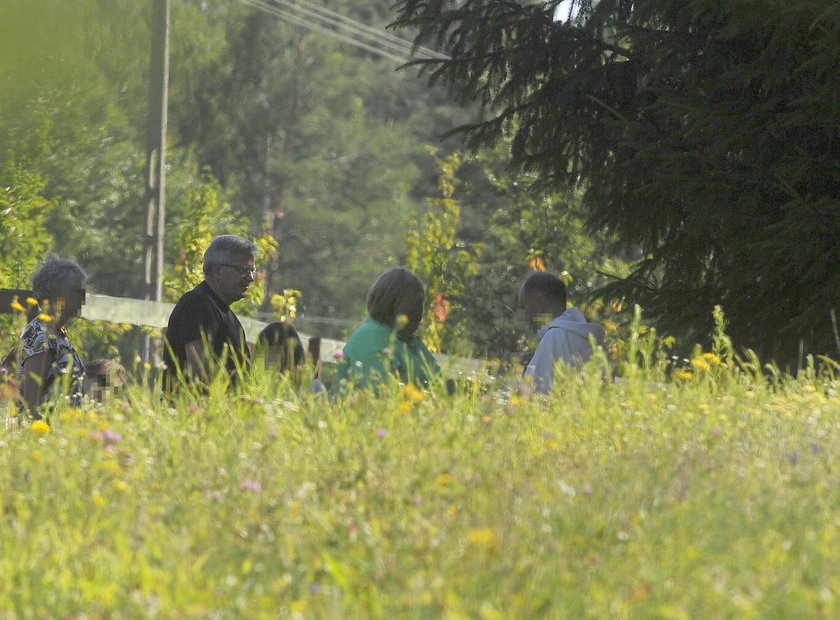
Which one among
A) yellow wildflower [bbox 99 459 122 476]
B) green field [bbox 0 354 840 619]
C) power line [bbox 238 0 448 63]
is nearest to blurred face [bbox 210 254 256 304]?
green field [bbox 0 354 840 619]

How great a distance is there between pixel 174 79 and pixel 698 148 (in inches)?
1315

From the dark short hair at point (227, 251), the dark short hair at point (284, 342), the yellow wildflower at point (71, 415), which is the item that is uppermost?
the dark short hair at point (227, 251)

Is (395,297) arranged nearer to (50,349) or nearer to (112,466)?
(50,349)

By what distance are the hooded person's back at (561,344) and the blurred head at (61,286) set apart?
2115mm

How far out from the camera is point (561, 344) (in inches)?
256

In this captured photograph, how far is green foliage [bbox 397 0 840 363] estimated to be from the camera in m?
7.39

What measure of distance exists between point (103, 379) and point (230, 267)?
100cm

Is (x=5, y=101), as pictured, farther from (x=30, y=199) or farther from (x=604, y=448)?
(x=604, y=448)

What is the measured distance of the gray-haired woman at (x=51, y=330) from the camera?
20.6 feet

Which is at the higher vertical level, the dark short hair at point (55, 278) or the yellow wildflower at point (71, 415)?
the dark short hair at point (55, 278)

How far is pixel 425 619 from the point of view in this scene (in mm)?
3252

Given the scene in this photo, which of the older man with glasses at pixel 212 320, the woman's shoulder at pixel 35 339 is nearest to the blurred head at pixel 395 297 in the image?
the older man with glasses at pixel 212 320

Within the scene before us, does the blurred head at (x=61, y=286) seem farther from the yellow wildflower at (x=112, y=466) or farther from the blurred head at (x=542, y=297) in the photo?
the blurred head at (x=542, y=297)

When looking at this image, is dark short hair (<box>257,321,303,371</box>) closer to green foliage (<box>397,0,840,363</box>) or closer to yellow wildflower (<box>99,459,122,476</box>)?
yellow wildflower (<box>99,459,122,476</box>)
